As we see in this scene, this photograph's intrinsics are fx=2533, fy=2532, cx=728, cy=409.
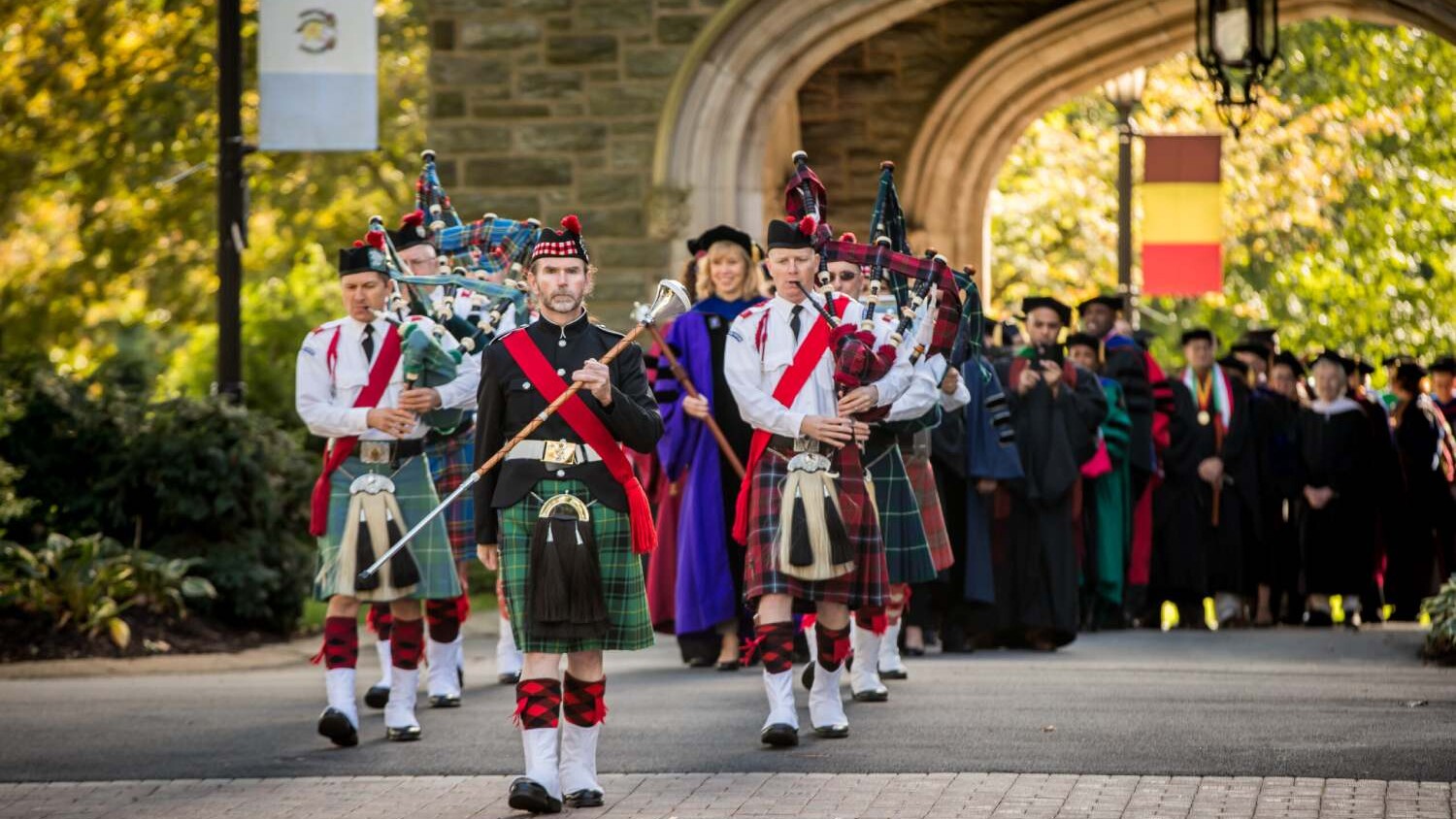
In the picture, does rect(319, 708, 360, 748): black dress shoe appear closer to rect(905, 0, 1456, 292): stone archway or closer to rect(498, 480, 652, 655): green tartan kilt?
rect(498, 480, 652, 655): green tartan kilt

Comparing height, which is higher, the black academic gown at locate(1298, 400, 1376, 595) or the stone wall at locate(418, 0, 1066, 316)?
the stone wall at locate(418, 0, 1066, 316)

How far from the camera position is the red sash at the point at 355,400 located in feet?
30.6

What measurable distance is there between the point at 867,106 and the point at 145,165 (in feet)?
26.9

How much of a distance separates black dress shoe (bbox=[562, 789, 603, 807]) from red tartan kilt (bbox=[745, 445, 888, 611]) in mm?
1501

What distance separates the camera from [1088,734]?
A: 28.6ft

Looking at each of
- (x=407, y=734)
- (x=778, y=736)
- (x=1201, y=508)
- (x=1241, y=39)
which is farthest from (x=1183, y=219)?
(x=778, y=736)

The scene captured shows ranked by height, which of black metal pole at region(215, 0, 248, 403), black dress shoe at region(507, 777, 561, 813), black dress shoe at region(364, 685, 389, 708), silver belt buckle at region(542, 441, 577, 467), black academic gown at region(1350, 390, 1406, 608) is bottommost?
black dress shoe at region(364, 685, 389, 708)

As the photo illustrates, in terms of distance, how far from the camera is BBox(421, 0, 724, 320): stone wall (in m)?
16.1

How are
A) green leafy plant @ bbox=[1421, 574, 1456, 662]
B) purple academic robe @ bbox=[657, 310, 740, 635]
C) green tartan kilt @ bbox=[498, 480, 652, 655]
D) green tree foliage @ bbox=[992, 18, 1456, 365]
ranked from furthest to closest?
1. green tree foliage @ bbox=[992, 18, 1456, 365]
2. purple academic robe @ bbox=[657, 310, 740, 635]
3. green leafy plant @ bbox=[1421, 574, 1456, 662]
4. green tartan kilt @ bbox=[498, 480, 652, 655]

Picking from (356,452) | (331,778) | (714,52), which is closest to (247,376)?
(714,52)

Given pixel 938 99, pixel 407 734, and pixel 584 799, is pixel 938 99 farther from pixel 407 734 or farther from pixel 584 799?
pixel 584 799

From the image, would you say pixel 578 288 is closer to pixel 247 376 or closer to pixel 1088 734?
pixel 1088 734

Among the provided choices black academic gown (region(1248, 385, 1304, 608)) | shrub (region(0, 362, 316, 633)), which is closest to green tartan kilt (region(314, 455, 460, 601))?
shrub (region(0, 362, 316, 633))

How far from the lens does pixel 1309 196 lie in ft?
104
